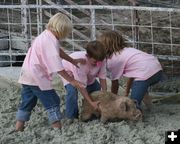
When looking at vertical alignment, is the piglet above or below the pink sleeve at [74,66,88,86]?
below

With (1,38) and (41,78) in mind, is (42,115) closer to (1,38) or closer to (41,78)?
(41,78)

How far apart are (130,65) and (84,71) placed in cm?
57

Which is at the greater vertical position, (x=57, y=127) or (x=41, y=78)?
(x=41, y=78)

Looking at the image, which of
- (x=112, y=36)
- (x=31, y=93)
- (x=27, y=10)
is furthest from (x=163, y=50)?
(x=31, y=93)

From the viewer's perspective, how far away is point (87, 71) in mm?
5238

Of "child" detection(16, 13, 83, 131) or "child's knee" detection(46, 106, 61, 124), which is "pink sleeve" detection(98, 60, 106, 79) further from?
"child's knee" detection(46, 106, 61, 124)

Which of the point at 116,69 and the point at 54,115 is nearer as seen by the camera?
the point at 54,115

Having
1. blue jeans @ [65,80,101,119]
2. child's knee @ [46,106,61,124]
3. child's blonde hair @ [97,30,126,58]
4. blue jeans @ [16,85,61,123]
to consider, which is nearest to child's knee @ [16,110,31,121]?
blue jeans @ [16,85,61,123]

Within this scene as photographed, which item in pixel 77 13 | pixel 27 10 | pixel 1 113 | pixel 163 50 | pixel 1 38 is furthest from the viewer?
pixel 77 13

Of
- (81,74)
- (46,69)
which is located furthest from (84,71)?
(46,69)

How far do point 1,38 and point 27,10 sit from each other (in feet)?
2.72

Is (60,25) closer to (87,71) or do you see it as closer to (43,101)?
(87,71)

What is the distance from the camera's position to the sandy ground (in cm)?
461

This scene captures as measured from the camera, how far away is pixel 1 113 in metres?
5.71
